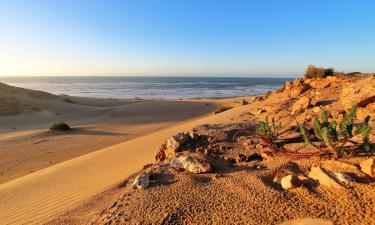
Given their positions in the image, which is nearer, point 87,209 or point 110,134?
point 87,209

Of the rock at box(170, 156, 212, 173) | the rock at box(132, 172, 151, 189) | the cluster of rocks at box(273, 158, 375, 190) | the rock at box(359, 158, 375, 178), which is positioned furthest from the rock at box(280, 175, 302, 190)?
the rock at box(132, 172, 151, 189)

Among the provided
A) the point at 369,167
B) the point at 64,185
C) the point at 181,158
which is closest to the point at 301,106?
the point at 181,158

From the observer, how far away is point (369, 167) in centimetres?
307

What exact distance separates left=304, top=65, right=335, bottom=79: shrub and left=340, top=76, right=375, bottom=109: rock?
22.0 feet

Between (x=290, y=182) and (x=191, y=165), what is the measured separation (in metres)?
1.44

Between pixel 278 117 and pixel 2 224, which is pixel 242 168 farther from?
pixel 278 117

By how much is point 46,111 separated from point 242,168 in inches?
817

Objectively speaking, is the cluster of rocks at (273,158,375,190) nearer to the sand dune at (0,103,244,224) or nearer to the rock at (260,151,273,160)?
the rock at (260,151,273,160)

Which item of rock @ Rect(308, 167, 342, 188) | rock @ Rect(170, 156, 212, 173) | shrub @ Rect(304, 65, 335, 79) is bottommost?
rock @ Rect(170, 156, 212, 173)

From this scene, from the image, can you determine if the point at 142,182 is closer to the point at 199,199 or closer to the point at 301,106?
the point at 199,199

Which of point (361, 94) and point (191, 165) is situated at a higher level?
point (361, 94)

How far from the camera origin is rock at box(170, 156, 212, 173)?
404cm

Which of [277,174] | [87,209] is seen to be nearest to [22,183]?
[87,209]

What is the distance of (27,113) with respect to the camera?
20.4 meters
